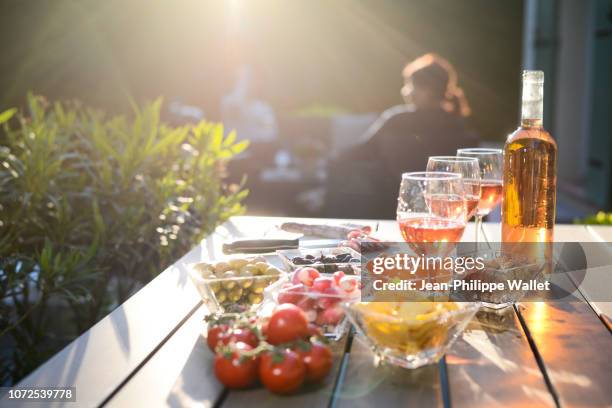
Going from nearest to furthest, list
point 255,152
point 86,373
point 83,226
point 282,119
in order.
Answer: point 86,373
point 83,226
point 255,152
point 282,119

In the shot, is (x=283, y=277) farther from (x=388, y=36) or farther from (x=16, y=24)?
(x=388, y=36)

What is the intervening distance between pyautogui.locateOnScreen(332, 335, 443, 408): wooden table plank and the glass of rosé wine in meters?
0.30

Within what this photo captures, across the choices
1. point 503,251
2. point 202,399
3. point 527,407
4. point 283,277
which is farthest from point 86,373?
point 503,251

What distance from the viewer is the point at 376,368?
1.03 m

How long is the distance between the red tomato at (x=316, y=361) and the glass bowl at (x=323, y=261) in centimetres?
33

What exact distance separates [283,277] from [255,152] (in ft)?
19.7

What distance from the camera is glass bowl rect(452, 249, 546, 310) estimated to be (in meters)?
1.26

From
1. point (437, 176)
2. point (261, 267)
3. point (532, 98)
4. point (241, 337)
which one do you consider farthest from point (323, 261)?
point (532, 98)

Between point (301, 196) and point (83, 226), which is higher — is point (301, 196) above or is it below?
below

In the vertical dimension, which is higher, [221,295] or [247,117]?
[221,295]

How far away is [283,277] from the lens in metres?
1.22

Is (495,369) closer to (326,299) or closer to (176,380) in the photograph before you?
(326,299)

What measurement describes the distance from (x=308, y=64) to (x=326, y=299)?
1024cm

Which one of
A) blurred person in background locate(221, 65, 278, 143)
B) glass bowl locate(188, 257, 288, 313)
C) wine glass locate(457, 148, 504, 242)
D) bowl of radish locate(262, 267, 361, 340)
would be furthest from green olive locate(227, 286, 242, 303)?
blurred person in background locate(221, 65, 278, 143)
